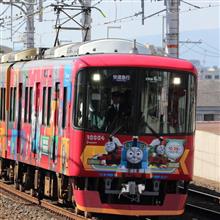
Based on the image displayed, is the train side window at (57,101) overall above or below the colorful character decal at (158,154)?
above

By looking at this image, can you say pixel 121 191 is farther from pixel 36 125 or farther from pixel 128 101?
pixel 36 125

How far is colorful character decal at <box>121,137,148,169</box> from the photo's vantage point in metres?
12.6

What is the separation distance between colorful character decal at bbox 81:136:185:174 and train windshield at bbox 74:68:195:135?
0.19m

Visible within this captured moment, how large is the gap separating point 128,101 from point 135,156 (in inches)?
34.4

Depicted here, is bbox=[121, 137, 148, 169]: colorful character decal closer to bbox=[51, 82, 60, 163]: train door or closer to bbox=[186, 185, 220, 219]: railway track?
bbox=[51, 82, 60, 163]: train door

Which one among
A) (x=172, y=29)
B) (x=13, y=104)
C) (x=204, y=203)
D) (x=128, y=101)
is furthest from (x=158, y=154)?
(x=172, y=29)

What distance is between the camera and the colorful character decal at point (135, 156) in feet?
41.2

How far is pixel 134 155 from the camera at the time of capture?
12633mm

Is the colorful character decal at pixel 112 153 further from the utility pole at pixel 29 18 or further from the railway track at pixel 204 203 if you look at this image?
the utility pole at pixel 29 18

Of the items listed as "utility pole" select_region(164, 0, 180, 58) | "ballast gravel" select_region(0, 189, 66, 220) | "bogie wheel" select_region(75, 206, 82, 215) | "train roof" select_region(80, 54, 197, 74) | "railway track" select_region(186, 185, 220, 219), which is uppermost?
"utility pole" select_region(164, 0, 180, 58)

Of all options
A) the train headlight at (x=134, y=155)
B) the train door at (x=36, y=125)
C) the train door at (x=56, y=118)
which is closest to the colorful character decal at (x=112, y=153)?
the train headlight at (x=134, y=155)

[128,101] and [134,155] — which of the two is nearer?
[134,155]

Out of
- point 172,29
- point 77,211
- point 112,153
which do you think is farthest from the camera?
point 172,29

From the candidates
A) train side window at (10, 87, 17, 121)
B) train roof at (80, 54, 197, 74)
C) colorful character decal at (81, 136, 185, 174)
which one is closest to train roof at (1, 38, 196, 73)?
train roof at (80, 54, 197, 74)
